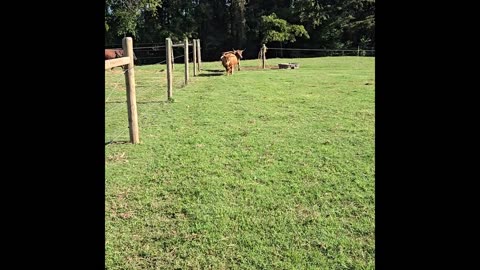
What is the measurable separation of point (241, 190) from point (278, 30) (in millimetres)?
29391

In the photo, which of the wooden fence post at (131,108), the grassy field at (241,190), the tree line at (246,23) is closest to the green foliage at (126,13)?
the tree line at (246,23)

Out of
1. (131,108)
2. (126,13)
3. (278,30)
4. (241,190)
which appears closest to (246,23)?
(278,30)

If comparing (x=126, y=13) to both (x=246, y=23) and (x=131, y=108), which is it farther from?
(x=131, y=108)

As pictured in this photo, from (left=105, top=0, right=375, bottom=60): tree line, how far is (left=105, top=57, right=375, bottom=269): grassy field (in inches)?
982

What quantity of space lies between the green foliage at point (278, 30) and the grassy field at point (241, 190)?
24.2 metres

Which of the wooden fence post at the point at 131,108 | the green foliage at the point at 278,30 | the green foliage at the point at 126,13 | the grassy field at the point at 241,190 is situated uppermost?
the green foliage at the point at 126,13

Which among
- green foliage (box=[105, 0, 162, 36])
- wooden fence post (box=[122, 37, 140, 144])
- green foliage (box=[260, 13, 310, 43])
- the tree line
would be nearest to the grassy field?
wooden fence post (box=[122, 37, 140, 144])

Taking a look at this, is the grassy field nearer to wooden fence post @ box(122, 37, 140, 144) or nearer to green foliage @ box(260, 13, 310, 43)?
wooden fence post @ box(122, 37, 140, 144)

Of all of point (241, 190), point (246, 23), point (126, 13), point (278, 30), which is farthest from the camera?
point (246, 23)

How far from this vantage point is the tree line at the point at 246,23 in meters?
31.3

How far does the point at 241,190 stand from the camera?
3744 mm

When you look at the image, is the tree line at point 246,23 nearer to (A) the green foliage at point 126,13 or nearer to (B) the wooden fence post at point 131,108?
(A) the green foliage at point 126,13
